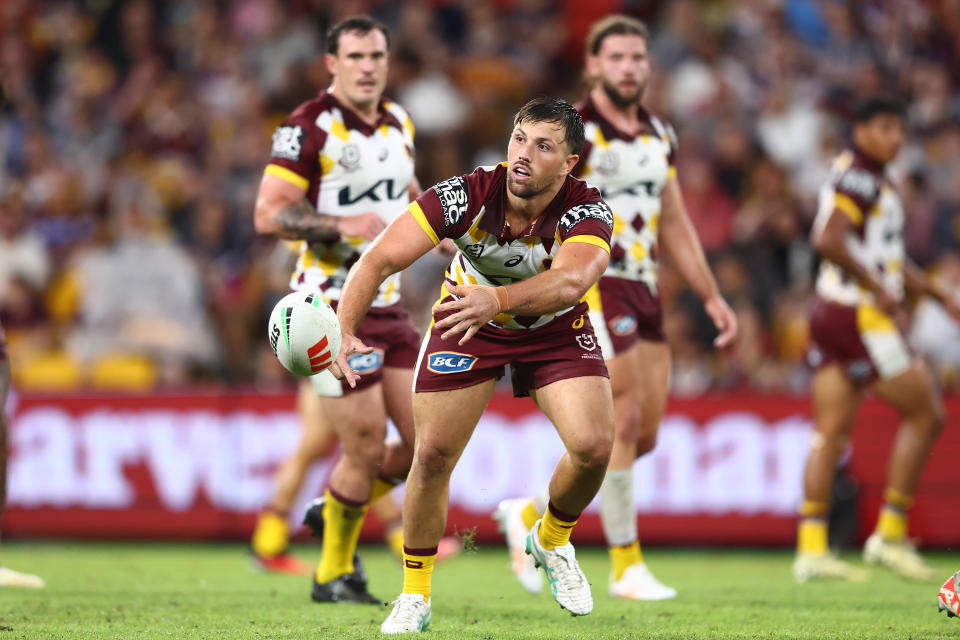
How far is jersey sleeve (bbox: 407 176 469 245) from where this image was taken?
5.36m

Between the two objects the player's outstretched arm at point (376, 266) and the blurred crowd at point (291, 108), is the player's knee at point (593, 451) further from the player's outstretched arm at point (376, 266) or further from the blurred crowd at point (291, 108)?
the blurred crowd at point (291, 108)

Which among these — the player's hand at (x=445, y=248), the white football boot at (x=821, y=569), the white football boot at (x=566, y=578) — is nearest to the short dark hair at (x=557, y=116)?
the player's hand at (x=445, y=248)

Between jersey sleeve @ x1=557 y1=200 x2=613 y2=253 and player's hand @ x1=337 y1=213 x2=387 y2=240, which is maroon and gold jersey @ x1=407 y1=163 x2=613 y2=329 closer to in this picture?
jersey sleeve @ x1=557 y1=200 x2=613 y2=253

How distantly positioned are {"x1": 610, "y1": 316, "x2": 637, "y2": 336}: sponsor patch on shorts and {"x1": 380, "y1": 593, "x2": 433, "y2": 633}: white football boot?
7.18 ft

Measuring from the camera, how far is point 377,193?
691 centimetres

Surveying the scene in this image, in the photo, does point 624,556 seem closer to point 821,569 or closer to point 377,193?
point 821,569

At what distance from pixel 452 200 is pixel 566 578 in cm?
186

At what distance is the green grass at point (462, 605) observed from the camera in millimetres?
5859

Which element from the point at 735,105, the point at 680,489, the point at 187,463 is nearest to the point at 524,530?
the point at 680,489

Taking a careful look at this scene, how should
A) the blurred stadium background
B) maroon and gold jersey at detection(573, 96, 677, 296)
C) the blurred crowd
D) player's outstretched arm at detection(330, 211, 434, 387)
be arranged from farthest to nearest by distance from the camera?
the blurred crowd < the blurred stadium background < maroon and gold jersey at detection(573, 96, 677, 296) < player's outstretched arm at detection(330, 211, 434, 387)

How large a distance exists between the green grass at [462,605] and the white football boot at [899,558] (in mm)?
135

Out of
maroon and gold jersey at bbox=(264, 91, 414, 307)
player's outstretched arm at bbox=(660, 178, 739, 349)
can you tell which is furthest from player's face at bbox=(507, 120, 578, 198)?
player's outstretched arm at bbox=(660, 178, 739, 349)

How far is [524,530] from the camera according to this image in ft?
24.3

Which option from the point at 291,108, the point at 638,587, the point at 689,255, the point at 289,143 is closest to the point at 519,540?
the point at 638,587
